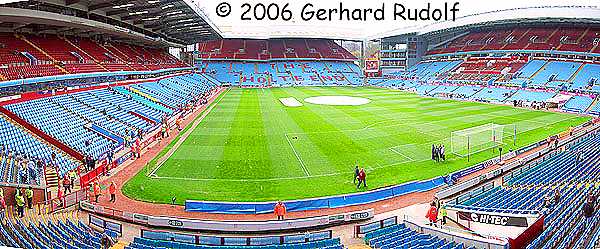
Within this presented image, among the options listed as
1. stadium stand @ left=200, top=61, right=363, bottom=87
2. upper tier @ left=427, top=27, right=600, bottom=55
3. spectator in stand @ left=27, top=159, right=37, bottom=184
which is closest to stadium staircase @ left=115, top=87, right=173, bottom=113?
spectator in stand @ left=27, top=159, right=37, bottom=184

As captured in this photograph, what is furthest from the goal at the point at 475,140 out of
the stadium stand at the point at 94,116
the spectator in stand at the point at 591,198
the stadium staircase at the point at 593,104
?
the stadium staircase at the point at 593,104

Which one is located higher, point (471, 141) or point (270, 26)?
point (270, 26)

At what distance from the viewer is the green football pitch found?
19.6m

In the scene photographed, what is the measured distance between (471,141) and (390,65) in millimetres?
69570

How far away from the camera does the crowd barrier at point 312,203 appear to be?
16297mm

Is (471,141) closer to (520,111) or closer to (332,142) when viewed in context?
(332,142)

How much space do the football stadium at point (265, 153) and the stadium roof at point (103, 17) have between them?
203mm

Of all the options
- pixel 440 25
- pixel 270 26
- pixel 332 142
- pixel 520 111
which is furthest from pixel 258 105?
pixel 270 26

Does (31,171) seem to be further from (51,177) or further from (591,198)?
(591,198)

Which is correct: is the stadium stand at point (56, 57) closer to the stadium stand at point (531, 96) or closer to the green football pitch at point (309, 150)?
the green football pitch at point (309, 150)

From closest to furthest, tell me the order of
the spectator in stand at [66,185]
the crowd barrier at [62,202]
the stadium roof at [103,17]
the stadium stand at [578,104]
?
the crowd barrier at [62,202] < the spectator in stand at [66,185] < the stadium roof at [103,17] < the stadium stand at [578,104]

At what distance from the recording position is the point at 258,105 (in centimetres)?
4928

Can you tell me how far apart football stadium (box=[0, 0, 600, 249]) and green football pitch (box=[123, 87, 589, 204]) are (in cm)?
15

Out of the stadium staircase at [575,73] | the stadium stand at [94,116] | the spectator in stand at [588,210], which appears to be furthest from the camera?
the stadium staircase at [575,73]
